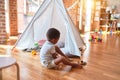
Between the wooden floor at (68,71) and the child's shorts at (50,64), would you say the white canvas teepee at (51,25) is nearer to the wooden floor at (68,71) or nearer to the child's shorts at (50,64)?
the wooden floor at (68,71)

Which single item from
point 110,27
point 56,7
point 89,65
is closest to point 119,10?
point 110,27

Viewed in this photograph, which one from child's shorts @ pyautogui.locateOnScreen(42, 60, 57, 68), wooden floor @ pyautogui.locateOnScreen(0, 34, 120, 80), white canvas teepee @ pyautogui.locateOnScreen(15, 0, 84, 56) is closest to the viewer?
wooden floor @ pyautogui.locateOnScreen(0, 34, 120, 80)

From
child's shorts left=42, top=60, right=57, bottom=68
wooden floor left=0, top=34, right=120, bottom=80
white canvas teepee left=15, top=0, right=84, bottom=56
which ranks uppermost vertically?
white canvas teepee left=15, top=0, right=84, bottom=56

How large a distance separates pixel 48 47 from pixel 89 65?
0.75 metres

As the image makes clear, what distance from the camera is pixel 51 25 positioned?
3.71 meters

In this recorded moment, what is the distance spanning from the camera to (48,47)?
235 centimetres

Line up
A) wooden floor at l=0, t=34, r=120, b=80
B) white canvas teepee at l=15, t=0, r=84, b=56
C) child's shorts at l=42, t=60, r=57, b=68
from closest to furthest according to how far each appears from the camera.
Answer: wooden floor at l=0, t=34, r=120, b=80, child's shorts at l=42, t=60, r=57, b=68, white canvas teepee at l=15, t=0, r=84, b=56

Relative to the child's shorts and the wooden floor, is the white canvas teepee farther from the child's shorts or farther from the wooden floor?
the child's shorts

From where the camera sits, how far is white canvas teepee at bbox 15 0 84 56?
3.12m

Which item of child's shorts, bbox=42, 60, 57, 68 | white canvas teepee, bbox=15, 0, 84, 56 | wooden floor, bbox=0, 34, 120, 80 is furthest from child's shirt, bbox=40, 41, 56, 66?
white canvas teepee, bbox=15, 0, 84, 56

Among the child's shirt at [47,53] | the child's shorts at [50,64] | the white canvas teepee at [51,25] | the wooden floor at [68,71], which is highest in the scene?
the white canvas teepee at [51,25]

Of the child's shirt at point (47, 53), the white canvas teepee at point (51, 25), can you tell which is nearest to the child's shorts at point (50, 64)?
the child's shirt at point (47, 53)

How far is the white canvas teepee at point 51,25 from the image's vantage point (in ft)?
10.2

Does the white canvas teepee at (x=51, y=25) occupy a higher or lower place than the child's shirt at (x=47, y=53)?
higher
